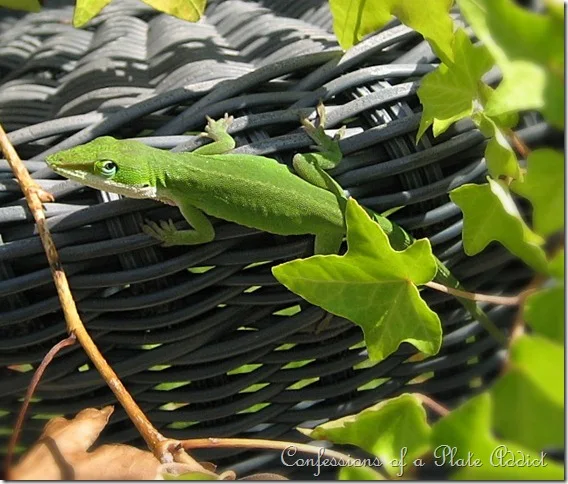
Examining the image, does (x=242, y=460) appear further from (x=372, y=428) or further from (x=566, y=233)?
(x=566, y=233)

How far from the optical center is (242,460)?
1141mm

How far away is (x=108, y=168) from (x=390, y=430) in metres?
0.65

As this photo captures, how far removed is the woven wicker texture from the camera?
805 millimetres

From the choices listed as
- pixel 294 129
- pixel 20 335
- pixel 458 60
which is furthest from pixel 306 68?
pixel 20 335

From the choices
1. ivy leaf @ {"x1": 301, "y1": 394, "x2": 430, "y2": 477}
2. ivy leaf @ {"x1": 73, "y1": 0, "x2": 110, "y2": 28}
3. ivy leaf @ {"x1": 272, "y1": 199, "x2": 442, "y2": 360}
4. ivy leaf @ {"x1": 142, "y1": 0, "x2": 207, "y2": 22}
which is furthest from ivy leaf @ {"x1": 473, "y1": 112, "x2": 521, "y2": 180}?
ivy leaf @ {"x1": 73, "y1": 0, "x2": 110, "y2": 28}

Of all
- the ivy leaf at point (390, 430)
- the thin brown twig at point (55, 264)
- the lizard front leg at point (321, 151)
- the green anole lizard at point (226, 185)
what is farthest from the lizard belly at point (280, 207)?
the ivy leaf at point (390, 430)

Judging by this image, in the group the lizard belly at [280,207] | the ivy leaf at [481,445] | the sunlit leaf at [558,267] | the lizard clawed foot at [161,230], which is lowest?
the lizard belly at [280,207]

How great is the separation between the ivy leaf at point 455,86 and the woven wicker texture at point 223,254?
0.07 m

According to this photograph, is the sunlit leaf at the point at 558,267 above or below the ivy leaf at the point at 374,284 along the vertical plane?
above

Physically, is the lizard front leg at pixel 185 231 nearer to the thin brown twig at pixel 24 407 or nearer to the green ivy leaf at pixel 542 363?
the thin brown twig at pixel 24 407

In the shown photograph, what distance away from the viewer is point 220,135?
2.88 feet

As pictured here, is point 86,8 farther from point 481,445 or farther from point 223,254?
point 481,445

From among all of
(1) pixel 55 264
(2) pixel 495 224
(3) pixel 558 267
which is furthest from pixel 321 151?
(3) pixel 558 267

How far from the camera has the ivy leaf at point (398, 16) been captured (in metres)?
0.72
